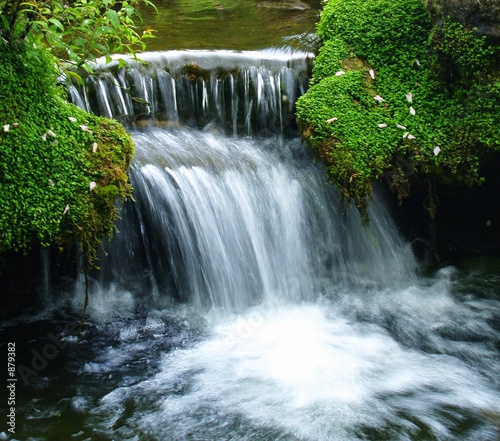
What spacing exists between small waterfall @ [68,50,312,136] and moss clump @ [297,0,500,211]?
0.56m

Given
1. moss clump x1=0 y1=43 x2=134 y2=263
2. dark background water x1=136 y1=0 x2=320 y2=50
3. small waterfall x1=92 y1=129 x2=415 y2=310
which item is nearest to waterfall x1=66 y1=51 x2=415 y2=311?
small waterfall x1=92 y1=129 x2=415 y2=310

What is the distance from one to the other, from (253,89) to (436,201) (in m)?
2.06

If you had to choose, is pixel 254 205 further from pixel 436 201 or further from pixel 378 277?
pixel 436 201

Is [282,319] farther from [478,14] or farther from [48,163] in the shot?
[478,14]

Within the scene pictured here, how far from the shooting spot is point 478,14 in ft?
16.6

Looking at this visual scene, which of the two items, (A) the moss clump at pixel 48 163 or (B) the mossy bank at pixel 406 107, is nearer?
(A) the moss clump at pixel 48 163

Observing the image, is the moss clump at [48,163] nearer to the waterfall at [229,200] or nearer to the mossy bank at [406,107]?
the waterfall at [229,200]

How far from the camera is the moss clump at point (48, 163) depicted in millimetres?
4051

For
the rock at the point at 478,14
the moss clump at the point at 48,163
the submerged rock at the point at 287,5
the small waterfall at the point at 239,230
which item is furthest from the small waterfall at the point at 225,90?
the submerged rock at the point at 287,5

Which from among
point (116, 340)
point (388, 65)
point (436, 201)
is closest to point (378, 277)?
point (436, 201)

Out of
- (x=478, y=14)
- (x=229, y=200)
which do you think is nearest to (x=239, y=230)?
(x=229, y=200)

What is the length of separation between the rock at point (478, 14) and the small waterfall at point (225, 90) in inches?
59.7

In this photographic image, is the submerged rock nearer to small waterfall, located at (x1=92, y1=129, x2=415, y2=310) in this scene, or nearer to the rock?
small waterfall, located at (x1=92, y1=129, x2=415, y2=310)

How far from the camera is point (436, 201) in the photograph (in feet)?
19.5
